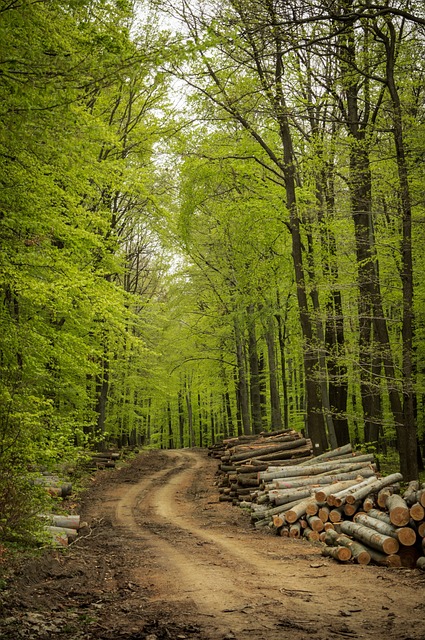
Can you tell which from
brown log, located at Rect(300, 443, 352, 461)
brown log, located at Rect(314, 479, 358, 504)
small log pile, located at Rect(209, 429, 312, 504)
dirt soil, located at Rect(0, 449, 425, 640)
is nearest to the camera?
dirt soil, located at Rect(0, 449, 425, 640)

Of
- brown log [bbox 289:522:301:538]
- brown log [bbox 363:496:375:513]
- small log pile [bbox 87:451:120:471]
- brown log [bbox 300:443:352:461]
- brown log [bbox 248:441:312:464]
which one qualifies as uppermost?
brown log [bbox 300:443:352:461]

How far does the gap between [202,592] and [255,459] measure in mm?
9170

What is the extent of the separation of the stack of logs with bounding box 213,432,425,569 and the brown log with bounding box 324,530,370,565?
0.01 metres

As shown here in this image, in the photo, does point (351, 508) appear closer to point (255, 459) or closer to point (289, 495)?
point (289, 495)

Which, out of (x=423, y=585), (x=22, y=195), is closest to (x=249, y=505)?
(x=423, y=585)

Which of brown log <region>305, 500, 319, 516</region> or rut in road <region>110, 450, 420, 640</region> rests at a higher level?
brown log <region>305, 500, 319, 516</region>

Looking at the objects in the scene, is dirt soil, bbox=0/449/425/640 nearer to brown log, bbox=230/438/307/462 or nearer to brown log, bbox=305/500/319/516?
brown log, bbox=305/500/319/516

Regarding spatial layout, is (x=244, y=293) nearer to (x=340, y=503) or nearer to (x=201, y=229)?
(x=201, y=229)

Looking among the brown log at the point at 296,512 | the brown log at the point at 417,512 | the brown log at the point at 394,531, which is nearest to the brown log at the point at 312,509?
the brown log at the point at 296,512

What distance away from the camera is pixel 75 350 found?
44.0 feet

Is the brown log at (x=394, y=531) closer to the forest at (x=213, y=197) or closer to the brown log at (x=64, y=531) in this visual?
the forest at (x=213, y=197)

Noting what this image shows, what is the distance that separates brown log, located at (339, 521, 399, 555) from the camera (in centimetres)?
766

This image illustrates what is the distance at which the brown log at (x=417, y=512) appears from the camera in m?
7.50

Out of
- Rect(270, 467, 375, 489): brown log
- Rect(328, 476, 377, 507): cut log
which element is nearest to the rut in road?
Rect(328, 476, 377, 507): cut log
